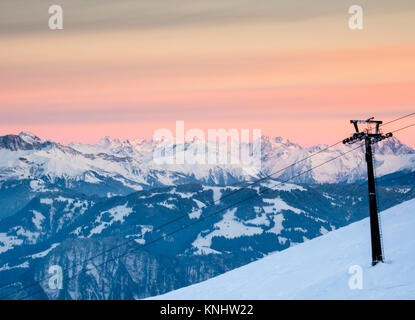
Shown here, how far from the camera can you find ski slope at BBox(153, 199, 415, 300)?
48.7 m

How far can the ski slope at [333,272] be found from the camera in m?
48.7

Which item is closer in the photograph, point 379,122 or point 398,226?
point 379,122

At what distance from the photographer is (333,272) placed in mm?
58625

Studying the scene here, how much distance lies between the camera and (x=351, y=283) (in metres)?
50.4
